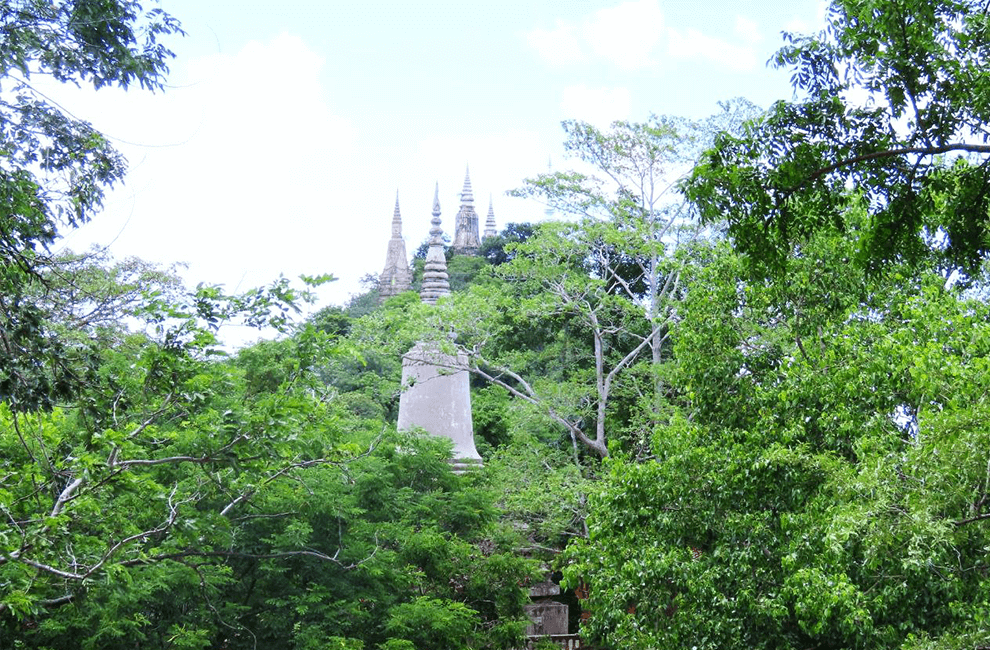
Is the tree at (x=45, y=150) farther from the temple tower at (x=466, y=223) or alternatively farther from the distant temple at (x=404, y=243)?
the temple tower at (x=466, y=223)

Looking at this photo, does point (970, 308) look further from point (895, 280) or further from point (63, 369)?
point (63, 369)

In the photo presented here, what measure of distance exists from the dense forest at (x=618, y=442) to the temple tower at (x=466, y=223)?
107 ft

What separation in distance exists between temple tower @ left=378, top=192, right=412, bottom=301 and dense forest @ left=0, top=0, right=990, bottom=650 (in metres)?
27.8

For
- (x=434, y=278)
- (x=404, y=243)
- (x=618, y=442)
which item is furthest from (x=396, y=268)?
(x=618, y=442)

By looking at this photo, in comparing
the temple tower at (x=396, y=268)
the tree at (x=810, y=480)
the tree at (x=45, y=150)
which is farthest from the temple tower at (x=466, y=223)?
the tree at (x=45, y=150)

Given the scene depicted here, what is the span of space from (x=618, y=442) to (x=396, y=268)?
39057mm

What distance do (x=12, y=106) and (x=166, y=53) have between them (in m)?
1.08

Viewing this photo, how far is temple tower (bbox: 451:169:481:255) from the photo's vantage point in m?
52.0

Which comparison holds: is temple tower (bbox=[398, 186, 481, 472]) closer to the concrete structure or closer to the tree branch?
the concrete structure

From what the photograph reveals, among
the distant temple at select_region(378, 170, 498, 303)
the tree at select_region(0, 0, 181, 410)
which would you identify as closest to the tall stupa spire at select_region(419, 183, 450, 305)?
the tree at select_region(0, 0, 181, 410)

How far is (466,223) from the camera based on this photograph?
5284 centimetres

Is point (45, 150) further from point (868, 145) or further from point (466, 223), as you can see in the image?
point (466, 223)

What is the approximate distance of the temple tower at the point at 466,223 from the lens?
171 ft

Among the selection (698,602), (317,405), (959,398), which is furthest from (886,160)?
(698,602)
